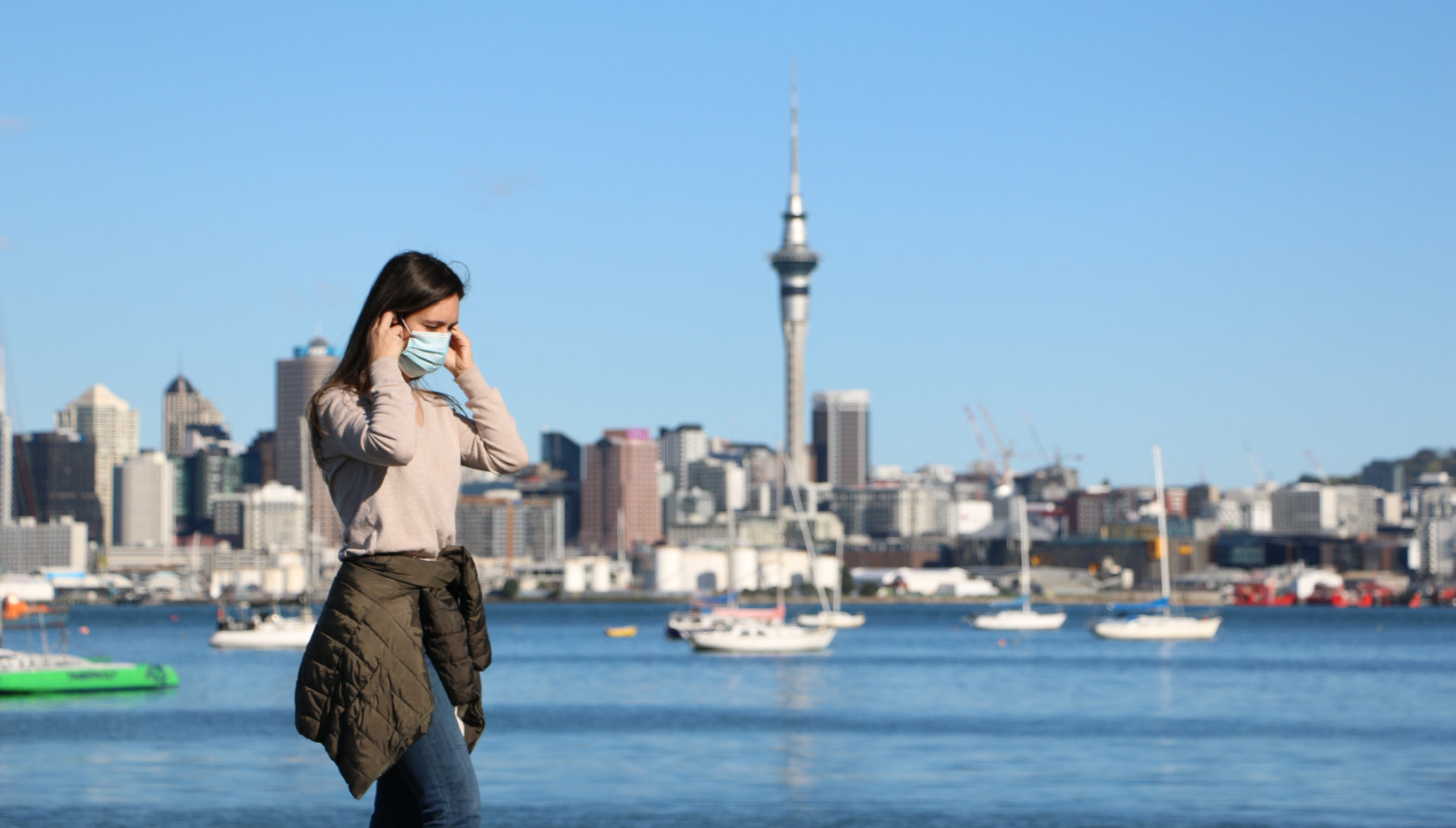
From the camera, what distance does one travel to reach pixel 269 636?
9244 centimetres

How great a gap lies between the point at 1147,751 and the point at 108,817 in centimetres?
2461

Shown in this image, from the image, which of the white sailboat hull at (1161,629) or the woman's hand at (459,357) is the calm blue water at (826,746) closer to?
the white sailboat hull at (1161,629)

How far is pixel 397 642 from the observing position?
4.44 m

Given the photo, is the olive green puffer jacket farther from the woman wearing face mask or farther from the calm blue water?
the calm blue water

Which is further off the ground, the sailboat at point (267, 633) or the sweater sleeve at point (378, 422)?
the sweater sleeve at point (378, 422)

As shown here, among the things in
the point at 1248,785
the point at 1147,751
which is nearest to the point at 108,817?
the point at 1248,785

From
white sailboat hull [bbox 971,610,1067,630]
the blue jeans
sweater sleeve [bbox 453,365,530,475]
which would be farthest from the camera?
white sailboat hull [bbox 971,610,1067,630]

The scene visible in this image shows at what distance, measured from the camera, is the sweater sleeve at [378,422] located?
4.32m

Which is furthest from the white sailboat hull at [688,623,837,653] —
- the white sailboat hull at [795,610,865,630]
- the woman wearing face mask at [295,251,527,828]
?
the woman wearing face mask at [295,251,527,828]

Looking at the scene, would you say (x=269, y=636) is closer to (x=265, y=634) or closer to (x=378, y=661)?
(x=265, y=634)

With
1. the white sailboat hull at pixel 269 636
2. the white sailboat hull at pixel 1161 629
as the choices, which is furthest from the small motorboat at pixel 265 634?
the white sailboat hull at pixel 1161 629

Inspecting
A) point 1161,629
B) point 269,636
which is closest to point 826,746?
point 269,636

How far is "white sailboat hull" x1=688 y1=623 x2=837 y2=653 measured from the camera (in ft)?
295

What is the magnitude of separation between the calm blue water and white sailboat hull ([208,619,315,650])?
110 centimetres
